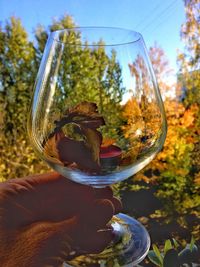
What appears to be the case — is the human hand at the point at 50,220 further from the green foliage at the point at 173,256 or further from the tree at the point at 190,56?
the tree at the point at 190,56

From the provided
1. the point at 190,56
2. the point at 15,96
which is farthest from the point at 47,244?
the point at 190,56

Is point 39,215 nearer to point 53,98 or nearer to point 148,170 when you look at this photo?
point 53,98

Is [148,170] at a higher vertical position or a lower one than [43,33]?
lower

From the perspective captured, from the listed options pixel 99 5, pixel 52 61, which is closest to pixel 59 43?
pixel 52 61

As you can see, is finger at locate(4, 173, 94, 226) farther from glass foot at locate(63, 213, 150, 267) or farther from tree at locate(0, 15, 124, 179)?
tree at locate(0, 15, 124, 179)

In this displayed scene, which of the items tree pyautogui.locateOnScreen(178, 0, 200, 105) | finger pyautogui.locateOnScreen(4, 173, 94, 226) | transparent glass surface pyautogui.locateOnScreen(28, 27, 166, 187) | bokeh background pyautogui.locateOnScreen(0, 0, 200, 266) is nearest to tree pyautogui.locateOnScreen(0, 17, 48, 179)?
bokeh background pyautogui.locateOnScreen(0, 0, 200, 266)
